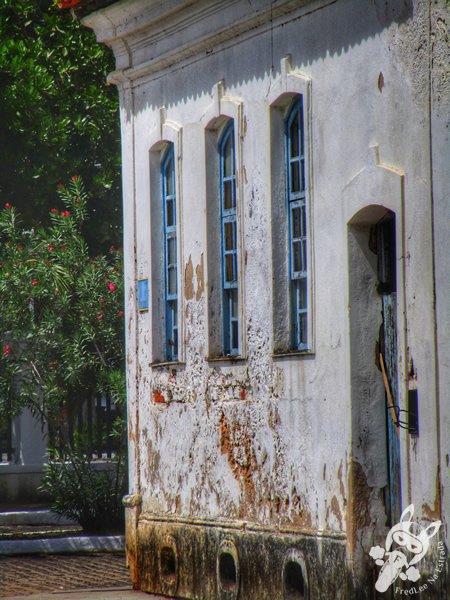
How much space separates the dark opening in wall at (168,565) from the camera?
12.6 meters

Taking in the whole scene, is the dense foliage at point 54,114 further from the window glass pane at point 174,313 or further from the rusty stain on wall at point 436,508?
the rusty stain on wall at point 436,508

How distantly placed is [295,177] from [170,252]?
228 centimetres

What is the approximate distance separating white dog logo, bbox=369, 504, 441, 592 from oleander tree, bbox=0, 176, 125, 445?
7707 millimetres

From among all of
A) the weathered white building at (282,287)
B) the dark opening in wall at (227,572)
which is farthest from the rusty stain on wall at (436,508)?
the dark opening in wall at (227,572)

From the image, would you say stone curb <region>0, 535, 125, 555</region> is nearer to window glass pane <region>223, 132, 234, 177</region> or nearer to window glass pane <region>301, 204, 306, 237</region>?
window glass pane <region>223, 132, 234, 177</region>

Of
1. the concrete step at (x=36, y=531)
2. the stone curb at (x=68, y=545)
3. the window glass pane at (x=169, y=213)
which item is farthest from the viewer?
the concrete step at (x=36, y=531)

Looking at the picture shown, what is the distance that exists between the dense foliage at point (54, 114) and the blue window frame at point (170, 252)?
843 centimetres

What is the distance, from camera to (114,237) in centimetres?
2294

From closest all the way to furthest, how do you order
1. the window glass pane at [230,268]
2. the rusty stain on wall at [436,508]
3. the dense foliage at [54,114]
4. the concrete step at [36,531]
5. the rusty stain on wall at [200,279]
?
the rusty stain on wall at [436,508] < the window glass pane at [230,268] < the rusty stain on wall at [200,279] < the concrete step at [36,531] < the dense foliage at [54,114]

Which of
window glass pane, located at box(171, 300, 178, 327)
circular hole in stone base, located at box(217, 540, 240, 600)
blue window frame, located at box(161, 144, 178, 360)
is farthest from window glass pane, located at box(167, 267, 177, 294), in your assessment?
circular hole in stone base, located at box(217, 540, 240, 600)

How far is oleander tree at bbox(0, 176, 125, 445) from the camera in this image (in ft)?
57.2

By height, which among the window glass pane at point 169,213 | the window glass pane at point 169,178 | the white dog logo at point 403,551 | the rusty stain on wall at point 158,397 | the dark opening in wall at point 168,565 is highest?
the window glass pane at point 169,178

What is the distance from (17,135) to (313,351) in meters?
13.1

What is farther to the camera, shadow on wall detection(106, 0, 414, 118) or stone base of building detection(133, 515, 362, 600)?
stone base of building detection(133, 515, 362, 600)
